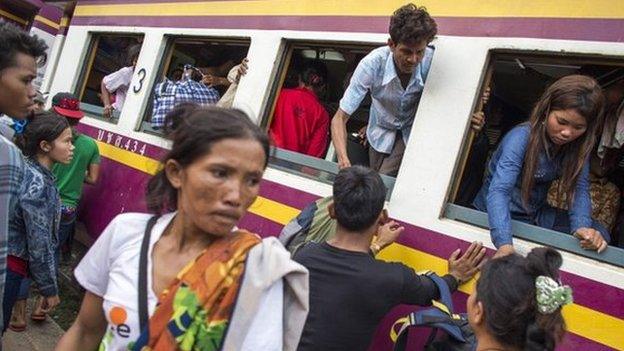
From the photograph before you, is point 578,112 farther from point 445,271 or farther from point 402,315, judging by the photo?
point 402,315

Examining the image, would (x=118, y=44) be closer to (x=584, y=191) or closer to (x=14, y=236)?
(x=14, y=236)

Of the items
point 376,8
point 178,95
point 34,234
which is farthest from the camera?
point 178,95

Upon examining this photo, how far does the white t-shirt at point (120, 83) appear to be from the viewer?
18.4ft

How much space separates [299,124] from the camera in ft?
12.9

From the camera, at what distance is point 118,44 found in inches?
252

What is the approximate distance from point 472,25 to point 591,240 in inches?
50.6

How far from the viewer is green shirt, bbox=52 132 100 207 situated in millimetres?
4590

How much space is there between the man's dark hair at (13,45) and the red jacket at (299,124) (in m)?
2.09

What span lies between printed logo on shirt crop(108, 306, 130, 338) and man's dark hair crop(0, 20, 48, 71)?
40.7 inches

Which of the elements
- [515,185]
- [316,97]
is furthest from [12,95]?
[316,97]

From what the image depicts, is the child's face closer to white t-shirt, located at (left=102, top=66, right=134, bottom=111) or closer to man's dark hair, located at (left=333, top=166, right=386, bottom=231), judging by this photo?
man's dark hair, located at (left=333, top=166, right=386, bottom=231)

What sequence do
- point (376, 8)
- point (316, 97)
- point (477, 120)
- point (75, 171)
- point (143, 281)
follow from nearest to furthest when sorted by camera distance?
point (143, 281), point (477, 120), point (376, 8), point (316, 97), point (75, 171)

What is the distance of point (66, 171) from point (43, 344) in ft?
4.69

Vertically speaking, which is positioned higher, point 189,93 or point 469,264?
point 189,93
